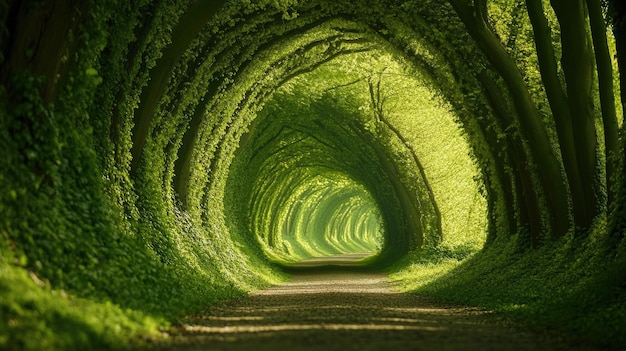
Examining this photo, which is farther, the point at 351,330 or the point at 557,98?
the point at 557,98

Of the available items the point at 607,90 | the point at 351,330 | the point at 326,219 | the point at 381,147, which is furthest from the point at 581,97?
the point at 326,219

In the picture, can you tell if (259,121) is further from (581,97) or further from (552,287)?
(552,287)

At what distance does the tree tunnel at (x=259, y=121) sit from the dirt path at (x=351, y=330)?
1.02 meters

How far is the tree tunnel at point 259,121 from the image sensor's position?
9.23 meters

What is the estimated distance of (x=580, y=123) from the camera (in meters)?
13.6

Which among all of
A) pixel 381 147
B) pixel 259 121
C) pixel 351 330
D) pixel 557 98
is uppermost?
pixel 259 121

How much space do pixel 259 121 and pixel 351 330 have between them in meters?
25.5

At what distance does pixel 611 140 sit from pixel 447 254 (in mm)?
18892

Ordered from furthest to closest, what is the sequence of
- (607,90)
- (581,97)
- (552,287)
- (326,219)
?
(326,219), (581,97), (607,90), (552,287)

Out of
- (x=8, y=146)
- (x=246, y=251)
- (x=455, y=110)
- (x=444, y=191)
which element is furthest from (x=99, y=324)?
(x=444, y=191)

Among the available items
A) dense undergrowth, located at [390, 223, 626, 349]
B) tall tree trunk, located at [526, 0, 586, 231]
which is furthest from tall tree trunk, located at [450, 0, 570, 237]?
tall tree trunk, located at [526, 0, 586, 231]

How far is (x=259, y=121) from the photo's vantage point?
1326 inches

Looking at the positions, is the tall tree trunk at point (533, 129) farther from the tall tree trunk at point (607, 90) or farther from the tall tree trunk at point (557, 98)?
the tall tree trunk at point (607, 90)

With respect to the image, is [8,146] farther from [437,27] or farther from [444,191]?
[444,191]
